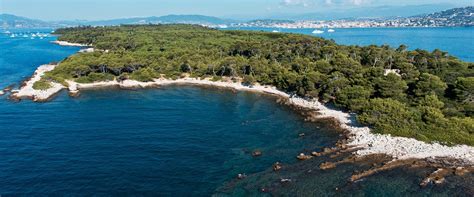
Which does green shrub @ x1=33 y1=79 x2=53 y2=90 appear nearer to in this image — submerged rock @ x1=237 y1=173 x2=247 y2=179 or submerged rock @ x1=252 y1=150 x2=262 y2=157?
submerged rock @ x1=252 y1=150 x2=262 y2=157

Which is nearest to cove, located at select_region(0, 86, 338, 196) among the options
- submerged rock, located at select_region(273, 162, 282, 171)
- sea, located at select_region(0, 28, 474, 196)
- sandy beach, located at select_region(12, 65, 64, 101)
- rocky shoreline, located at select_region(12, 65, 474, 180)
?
sea, located at select_region(0, 28, 474, 196)

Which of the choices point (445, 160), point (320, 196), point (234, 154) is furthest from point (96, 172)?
point (445, 160)

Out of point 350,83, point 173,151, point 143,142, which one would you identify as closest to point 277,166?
point 173,151

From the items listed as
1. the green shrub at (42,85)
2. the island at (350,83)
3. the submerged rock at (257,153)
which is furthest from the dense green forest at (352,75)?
the submerged rock at (257,153)

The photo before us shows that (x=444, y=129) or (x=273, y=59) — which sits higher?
(x=273, y=59)

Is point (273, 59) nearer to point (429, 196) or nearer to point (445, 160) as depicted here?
point (445, 160)

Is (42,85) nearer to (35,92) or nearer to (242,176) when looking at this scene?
(35,92)

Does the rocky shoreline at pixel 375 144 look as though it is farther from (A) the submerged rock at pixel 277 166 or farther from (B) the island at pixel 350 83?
(A) the submerged rock at pixel 277 166
